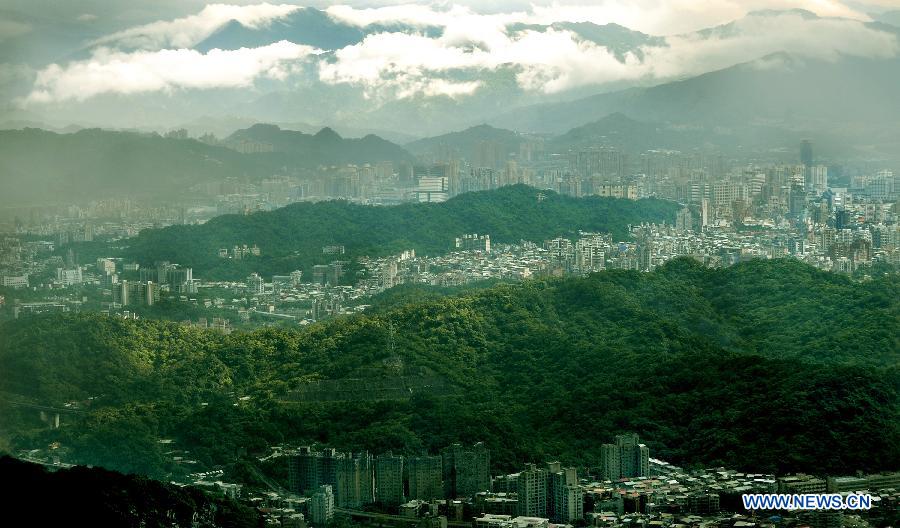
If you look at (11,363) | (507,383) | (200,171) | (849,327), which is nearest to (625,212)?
(200,171)

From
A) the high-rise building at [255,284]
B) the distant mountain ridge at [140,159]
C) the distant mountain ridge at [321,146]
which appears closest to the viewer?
the high-rise building at [255,284]

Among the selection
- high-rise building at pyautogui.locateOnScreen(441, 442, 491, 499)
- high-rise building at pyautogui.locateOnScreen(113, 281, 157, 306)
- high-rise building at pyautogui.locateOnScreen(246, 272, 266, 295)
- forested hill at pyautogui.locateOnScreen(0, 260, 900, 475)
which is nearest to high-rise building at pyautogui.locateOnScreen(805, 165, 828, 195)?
forested hill at pyautogui.locateOnScreen(0, 260, 900, 475)

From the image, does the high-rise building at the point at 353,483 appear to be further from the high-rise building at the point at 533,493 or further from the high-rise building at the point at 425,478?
the high-rise building at the point at 533,493

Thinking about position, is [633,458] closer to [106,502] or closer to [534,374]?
[534,374]

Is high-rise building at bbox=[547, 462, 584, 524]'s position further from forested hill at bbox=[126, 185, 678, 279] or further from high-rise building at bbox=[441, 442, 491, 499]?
forested hill at bbox=[126, 185, 678, 279]

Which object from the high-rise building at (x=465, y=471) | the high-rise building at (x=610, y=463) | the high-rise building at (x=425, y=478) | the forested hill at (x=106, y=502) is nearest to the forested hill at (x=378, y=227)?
the high-rise building at (x=465, y=471)

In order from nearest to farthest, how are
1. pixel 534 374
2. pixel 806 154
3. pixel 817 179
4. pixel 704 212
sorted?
1. pixel 534 374
2. pixel 704 212
3. pixel 817 179
4. pixel 806 154

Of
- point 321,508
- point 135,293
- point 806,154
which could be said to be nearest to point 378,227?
point 135,293
